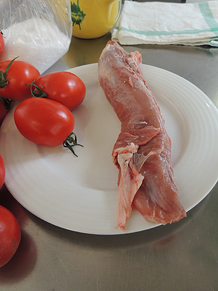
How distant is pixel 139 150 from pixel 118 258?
36cm

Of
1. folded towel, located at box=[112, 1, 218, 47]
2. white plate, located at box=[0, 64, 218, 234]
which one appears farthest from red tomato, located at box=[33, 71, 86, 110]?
folded towel, located at box=[112, 1, 218, 47]

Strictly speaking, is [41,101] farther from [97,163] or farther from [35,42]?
[35,42]

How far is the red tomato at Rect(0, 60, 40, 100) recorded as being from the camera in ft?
2.92

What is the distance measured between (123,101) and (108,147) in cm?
22

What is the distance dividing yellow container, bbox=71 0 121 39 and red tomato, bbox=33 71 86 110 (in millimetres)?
542

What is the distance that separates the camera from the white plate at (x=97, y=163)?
690 mm

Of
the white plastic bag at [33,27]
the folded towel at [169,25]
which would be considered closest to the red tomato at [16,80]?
the white plastic bag at [33,27]

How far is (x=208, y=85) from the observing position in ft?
4.07

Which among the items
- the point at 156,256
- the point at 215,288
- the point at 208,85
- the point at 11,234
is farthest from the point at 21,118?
the point at 208,85

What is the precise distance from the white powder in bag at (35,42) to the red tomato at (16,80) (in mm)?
217

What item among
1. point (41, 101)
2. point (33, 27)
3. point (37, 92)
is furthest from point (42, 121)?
point (33, 27)

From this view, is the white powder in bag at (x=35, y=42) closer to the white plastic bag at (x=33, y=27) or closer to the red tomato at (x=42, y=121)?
the white plastic bag at (x=33, y=27)

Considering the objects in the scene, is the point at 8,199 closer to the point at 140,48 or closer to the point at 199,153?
the point at 199,153

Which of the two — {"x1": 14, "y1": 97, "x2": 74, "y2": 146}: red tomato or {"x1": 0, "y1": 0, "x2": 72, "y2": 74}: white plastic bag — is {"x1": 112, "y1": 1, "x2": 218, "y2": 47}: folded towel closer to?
{"x1": 0, "y1": 0, "x2": 72, "y2": 74}: white plastic bag
